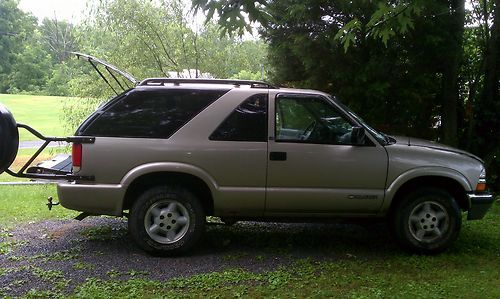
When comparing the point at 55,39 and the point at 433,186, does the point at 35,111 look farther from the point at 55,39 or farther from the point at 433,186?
the point at 433,186

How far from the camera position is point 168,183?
17.5ft

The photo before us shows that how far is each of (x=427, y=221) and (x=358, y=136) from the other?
122 cm

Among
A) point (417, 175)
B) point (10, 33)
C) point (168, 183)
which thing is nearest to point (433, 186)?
point (417, 175)

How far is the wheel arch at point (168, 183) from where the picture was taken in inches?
207

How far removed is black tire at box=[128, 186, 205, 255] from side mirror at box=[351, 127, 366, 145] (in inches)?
70.3

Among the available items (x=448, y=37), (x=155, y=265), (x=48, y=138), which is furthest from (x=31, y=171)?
(x=448, y=37)

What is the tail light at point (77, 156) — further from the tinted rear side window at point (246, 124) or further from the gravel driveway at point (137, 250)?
the tinted rear side window at point (246, 124)

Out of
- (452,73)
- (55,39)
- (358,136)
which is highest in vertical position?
(55,39)

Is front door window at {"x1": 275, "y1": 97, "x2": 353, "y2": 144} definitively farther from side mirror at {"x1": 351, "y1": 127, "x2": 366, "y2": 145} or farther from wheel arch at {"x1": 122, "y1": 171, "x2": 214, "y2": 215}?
wheel arch at {"x1": 122, "y1": 171, "x2": 214, "y2": 215}

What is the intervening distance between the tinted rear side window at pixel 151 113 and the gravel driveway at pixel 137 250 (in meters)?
1.33

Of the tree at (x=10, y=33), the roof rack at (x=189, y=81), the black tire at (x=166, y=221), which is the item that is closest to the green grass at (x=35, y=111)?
the tree at (x=10, y=33)

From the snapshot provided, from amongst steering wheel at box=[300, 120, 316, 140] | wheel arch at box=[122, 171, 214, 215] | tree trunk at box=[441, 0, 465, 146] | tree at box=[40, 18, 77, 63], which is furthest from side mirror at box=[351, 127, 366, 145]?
tree at box=[40, 18, 77, 63]

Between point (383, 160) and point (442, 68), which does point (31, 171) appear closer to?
point (383, 160)

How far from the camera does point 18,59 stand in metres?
51.2
